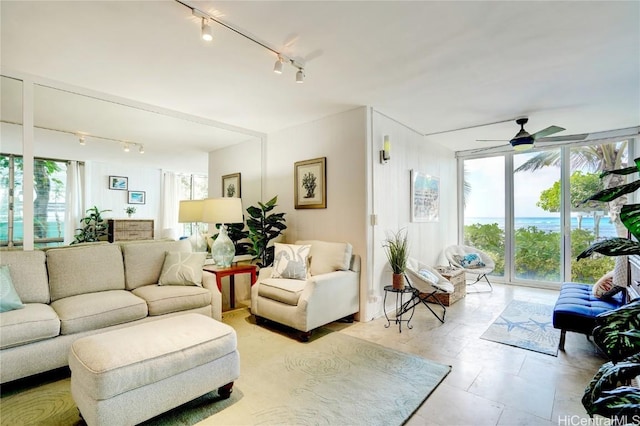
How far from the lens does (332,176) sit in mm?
3898

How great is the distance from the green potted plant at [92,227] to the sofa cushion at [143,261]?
0.27 metres

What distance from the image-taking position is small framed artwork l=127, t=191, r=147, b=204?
3318 millimetres

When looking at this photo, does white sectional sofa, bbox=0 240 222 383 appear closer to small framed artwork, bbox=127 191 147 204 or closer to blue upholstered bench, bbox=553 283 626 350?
small framed artwork, bbox=127 191 147 204

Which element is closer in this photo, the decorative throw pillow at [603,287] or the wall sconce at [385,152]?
the decorative throw pillow at [603,287]

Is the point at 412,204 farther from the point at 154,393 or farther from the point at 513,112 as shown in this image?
the point at 154,393

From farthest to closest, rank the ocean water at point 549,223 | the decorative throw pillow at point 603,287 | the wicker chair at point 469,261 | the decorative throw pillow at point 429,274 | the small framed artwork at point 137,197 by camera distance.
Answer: the wicker chair at point 469,261
the ocean water at point 549,223
the decorative throw pillow at point 429,274
the small framed artwork at point 137,197
the decorative throw pillow at point 603,287

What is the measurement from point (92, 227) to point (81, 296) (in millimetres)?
801

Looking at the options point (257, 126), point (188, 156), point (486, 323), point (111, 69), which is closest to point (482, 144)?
point (486, 323)

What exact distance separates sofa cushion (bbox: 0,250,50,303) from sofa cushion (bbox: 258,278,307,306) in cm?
189

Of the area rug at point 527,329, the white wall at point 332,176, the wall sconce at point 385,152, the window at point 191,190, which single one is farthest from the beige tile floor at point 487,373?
the window at point 191,190

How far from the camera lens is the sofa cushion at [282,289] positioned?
3.05 m

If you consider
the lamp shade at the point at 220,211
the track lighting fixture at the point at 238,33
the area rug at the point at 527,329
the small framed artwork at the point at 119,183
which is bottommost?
the area rug at the point at 527,329

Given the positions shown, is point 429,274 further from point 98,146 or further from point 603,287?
point 98,146

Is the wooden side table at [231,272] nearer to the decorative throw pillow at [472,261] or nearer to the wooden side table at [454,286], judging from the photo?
the wooden side table at [454,286]
